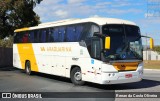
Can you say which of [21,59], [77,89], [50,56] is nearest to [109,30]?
[77,89]

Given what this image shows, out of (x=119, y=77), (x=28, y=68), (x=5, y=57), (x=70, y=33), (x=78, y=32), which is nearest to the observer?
(x=119, y=77)

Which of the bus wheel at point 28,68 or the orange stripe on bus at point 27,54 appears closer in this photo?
the orange stripe on bus at point 27,54

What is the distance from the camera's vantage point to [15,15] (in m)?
30.9

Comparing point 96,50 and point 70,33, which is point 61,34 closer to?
point 70,33

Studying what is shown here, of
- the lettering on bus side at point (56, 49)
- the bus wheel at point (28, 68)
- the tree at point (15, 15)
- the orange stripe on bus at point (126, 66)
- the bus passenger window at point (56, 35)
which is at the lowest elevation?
the bus wheel at point (28, 68)

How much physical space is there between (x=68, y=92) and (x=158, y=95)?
373 centimetres

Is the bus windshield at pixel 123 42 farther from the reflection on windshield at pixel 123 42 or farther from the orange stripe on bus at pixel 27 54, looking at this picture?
the orange stripe on bus at pixel 27 54

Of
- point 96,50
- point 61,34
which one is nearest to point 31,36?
point 61,34

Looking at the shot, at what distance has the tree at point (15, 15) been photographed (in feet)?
96.2

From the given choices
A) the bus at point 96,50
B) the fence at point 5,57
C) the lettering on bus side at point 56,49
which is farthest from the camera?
the fence at point 5,57

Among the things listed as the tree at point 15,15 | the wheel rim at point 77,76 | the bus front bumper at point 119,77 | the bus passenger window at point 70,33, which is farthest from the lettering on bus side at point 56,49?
the tree at point 15,15

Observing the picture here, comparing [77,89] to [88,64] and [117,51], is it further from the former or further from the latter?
[117,51]

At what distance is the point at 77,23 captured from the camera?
17344mm

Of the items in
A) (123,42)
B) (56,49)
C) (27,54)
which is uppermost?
(123,42)
